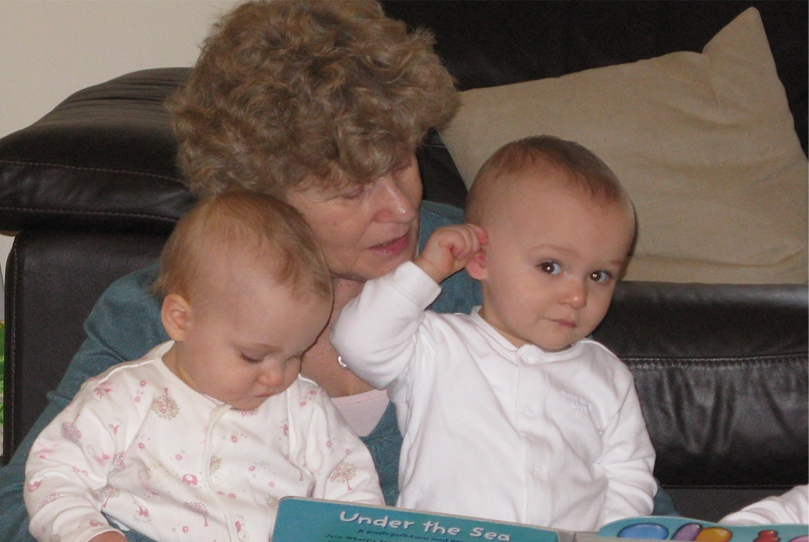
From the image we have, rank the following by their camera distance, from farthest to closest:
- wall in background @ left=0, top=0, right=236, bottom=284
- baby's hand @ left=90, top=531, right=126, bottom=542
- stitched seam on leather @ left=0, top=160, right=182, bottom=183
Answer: wall in background @ left=0, top=0, right=236, bottom=284, stitched seam on leather @ left=0, top=160, right=182, bottom=183, baby's hand @ left=90, top=531, right=126, bottom=542

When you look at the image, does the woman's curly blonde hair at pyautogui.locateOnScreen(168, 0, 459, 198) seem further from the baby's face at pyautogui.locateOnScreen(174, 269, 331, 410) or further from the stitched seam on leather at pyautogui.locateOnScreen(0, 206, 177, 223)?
the baby's face at pyautogui.locateOnScreen(174, 269, 331, 410)

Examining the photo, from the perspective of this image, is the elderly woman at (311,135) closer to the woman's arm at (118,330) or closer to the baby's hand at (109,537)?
the woman's arm at (118,330)

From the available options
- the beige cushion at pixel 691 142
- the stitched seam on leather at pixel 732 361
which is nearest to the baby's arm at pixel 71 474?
the stitched seam on leather at pixel 732 361

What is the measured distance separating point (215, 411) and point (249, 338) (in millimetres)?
106

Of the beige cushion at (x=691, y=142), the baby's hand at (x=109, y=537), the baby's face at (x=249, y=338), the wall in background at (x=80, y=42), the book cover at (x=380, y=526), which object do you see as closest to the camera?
the book cover at (x=380, y=526)

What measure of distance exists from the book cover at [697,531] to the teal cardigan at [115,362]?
0.41m

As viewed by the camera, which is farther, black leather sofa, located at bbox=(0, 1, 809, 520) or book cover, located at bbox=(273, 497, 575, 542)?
black leather sofa, located at bbox=(0, 1, 809, 520)

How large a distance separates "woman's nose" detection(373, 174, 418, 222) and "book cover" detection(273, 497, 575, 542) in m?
0.49

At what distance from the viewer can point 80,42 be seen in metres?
2.35

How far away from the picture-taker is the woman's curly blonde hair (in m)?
1.25

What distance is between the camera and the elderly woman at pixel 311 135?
49.1 inches

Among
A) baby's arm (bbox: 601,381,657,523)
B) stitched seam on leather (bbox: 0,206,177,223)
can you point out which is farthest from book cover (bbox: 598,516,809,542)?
stitched seam on leather (bbox: 0,206,177,223)

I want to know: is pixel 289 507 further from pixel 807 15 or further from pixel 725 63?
pixel 807 15

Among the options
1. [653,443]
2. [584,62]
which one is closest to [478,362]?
[653,443]
